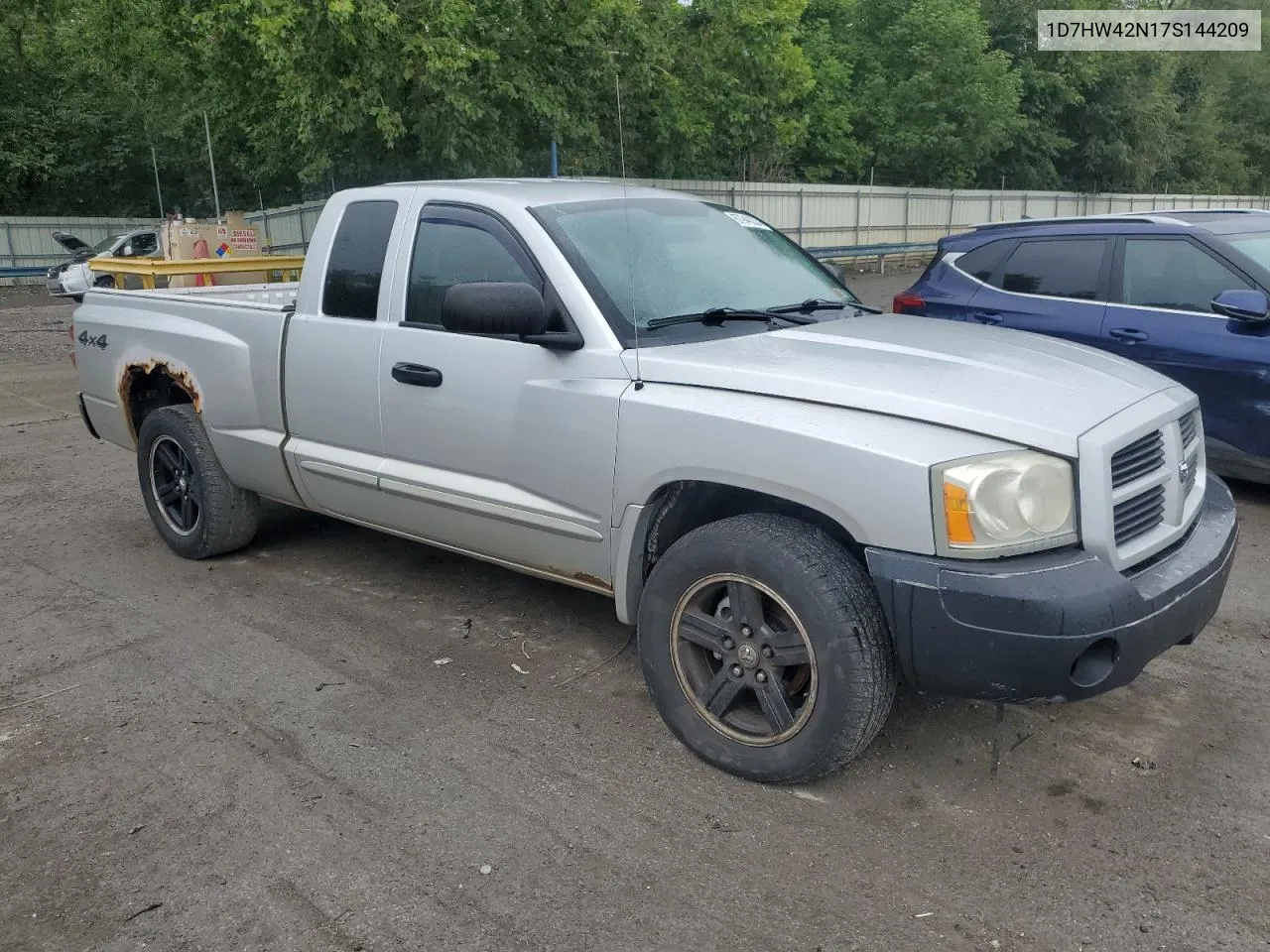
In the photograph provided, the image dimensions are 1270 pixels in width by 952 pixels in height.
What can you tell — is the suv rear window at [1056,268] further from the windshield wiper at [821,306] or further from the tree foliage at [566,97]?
the windshield wiper at [821,306]

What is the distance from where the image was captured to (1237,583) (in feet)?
16.9

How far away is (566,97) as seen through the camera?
17.1 metres

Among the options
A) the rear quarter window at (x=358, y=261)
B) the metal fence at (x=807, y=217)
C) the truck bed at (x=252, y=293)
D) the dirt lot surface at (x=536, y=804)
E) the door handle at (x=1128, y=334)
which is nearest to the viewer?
the dirt lot surface at (x=536, y=804)

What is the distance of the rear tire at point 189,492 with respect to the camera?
18.0 ft

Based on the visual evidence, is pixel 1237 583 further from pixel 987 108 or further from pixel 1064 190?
pixel 1064 190

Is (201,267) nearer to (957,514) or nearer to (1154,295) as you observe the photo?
(957,514)

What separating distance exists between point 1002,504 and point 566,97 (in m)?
15.6

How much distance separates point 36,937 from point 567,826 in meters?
1.39

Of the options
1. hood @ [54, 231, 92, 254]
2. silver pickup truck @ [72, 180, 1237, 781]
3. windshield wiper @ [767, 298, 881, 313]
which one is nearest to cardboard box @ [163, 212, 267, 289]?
hood @ [54, 231, 92, 254]

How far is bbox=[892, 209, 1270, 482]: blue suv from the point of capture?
597 cm

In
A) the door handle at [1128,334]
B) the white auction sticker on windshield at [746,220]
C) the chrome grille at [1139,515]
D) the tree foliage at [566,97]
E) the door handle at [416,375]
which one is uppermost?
the tree foliage at [566,97]

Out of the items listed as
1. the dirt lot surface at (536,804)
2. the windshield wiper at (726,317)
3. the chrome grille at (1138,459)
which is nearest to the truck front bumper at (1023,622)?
the chrome grille at (1138,459)

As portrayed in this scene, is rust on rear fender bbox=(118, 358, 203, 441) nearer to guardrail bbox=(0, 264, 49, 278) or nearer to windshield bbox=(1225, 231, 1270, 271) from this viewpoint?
windshield bbox=(1225, 231, 1270, 271)

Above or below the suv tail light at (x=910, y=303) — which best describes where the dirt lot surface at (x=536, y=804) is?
below
